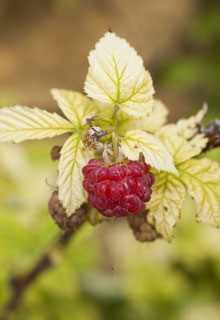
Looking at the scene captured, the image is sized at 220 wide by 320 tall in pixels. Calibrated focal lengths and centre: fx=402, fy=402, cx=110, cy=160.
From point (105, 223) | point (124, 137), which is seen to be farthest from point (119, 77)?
Result: point (105, 223)

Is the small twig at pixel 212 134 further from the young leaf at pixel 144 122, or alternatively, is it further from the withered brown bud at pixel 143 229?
the withered brown bud at pixel 143 229

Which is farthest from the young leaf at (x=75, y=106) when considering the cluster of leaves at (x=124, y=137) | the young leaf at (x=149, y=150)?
the young leaf at (x=149, y=150)

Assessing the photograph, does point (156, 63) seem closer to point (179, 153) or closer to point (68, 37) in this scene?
point (68, 37)

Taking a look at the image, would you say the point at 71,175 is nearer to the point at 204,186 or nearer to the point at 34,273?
the point at 204,186

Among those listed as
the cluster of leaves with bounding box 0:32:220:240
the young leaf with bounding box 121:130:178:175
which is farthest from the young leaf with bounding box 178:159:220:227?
the young leaf with bounding box 121:130:178:175

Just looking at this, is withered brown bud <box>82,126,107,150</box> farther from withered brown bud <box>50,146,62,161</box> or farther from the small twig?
the small twig

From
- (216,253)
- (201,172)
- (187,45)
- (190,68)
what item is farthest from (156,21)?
(201,172)
